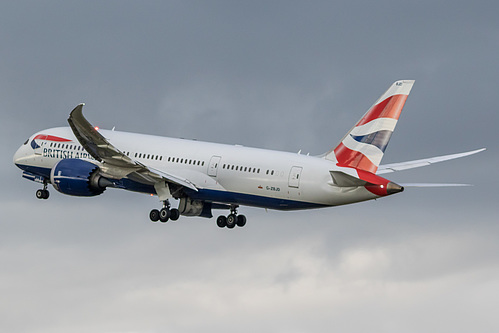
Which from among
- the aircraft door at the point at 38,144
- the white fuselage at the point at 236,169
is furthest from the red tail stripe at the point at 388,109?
the aircraft door at the point at 38,144

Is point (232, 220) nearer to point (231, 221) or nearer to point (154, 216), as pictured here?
point (231, 221)

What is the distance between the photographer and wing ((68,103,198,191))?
232 ft

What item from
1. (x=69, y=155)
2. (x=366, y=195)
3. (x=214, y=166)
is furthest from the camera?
(x=69, y=155)

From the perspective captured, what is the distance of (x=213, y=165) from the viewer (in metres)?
75.1

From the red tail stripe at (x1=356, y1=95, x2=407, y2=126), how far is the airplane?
6cm

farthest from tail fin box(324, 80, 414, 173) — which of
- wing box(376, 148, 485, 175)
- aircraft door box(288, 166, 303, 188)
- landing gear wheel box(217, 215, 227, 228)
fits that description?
landing gear wheel box(217, 215, 227, 228)

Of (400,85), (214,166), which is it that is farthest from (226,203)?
(400,85)

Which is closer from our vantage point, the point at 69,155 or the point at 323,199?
the point at 323,199

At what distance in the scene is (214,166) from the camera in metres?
75.0

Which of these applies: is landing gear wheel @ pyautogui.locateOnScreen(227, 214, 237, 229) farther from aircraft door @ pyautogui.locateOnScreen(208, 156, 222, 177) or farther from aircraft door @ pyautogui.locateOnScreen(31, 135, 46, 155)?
aircraft door @ pyautogui.locateOnScreen(31, 135, 46, 155)

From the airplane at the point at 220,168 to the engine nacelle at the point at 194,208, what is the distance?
66mm

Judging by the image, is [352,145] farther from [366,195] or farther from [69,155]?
[69,155]

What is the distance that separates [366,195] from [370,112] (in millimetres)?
5640

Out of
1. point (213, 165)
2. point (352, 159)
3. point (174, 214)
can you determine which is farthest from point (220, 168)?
point (352, 159)
